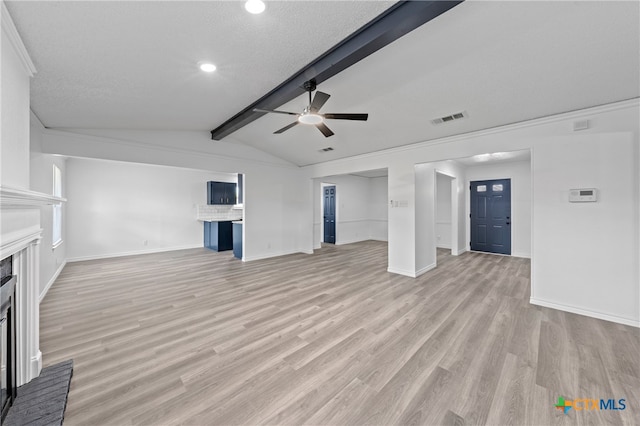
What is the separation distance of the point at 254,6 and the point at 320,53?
0.85m

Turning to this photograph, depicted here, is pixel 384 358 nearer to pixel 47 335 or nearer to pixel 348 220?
pixel 47 335

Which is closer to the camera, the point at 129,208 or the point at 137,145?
the point at 137,145

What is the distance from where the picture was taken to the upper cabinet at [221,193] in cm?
781

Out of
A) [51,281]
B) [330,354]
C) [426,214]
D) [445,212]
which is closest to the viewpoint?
→ [330,354]

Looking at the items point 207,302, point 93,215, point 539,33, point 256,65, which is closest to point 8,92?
point 256,65

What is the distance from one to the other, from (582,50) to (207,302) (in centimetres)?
495

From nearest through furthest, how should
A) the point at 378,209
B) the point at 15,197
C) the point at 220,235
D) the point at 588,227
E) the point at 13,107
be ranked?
the point at 15,197
the point at 13,107
the point at 588,227
the point at 220,235
the point at 378,209

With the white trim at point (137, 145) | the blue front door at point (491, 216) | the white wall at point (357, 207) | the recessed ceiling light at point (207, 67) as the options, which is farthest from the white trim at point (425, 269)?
the recessed ceiling light at point (207, 67)

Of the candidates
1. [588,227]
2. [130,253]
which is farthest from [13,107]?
[130,253]

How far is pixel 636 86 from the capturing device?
104 inches

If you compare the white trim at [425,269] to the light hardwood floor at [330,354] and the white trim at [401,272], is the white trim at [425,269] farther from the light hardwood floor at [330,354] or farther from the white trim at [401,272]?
the light hardwood floor at [330,354]

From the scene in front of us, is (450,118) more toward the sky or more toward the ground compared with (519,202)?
more toward the sky

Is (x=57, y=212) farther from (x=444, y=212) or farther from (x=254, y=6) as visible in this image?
(x=444, y=212)

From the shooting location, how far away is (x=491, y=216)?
697 centimetres
